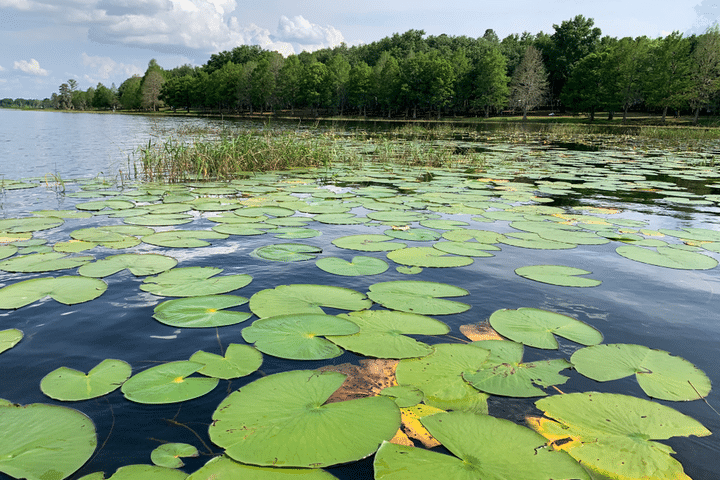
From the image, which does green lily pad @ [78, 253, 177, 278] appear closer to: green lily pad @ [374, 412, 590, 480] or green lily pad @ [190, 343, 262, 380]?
green lily pad @ [190, 343, 262, 380]

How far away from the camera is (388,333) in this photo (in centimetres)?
253

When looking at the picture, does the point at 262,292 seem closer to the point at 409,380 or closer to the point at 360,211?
the point at 409,380

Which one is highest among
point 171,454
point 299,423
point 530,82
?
point 530,82

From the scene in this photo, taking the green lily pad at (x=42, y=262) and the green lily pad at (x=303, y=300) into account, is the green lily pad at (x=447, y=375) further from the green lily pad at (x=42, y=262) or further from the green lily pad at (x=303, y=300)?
the green lily pad at (x=42, y=262)

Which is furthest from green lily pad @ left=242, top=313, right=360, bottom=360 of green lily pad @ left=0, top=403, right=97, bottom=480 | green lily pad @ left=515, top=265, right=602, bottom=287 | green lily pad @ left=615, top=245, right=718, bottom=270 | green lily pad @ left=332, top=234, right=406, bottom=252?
green lily pad @ left=615, top=245, right=718, bottom=270

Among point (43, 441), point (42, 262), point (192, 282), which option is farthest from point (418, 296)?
point (42, 262)

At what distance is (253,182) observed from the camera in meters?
8.22

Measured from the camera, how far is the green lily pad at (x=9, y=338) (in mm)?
2316

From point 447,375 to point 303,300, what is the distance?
1.21 meters

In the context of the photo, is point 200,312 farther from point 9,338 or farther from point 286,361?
point 9,338

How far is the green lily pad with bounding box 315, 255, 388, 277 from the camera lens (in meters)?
3.52

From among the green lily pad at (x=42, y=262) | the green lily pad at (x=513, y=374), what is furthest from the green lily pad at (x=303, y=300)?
the green lily pad at (x=42, y=262)

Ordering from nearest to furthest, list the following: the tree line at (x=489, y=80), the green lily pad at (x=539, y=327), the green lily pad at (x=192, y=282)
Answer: the green lily pad at (x=539, y=327)
the green lily pad at (x=192, y=282)
the tree line at (x=489, y=80)

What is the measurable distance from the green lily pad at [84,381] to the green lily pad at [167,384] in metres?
0.07
